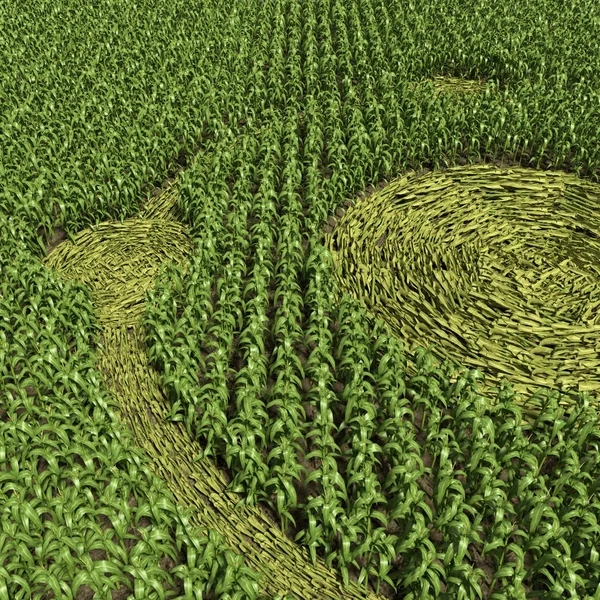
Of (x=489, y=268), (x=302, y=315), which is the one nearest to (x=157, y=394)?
(x=302, y=315)

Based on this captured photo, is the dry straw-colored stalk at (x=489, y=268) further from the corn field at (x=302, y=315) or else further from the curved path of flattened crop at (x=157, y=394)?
the curved path of flattened crop at (x=157, y=394)

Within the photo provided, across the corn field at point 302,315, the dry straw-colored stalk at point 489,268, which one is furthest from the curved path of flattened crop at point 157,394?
the dry straw-colored stalk at point 489,268

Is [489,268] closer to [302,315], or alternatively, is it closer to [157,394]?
[302,315]

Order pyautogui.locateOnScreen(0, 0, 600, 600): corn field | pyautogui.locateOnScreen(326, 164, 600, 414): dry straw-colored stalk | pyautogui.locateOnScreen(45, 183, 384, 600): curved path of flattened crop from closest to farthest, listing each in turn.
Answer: pyautogui.locateOnScreen(0, 0, 600, 600): corn field → pyautogui.locateOnScreen(45, 183, 384, 600): curved path of flattened crop → pyautogui.locateOnScreen(326, 164, 600, 414): dry straw-colored stalk

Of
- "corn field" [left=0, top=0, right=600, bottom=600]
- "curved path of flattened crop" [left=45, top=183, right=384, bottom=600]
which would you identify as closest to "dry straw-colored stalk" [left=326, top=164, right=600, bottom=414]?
"corn field" [left=0, top=0, right=600, bottom=600]

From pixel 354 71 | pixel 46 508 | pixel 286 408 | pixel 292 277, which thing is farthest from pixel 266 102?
pixel 46 508

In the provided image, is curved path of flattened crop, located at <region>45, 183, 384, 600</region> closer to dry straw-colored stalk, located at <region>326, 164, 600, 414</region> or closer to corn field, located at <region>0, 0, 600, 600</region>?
corn field, located at <region>0, 0, 600, 600</region>
